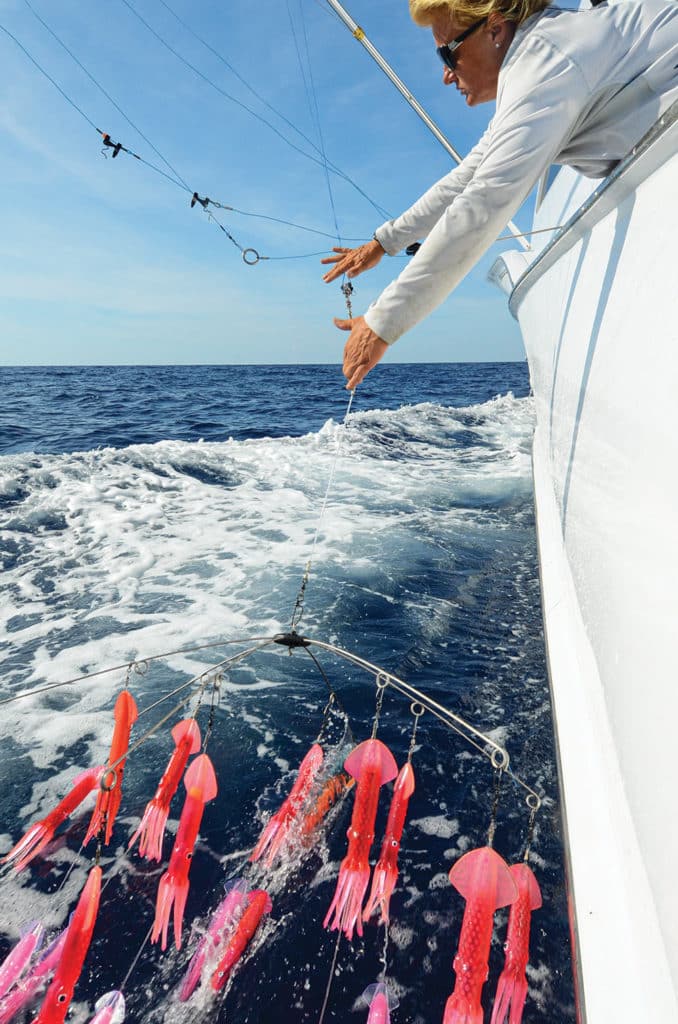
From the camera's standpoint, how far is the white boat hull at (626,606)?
1.23m

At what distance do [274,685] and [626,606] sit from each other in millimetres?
2633

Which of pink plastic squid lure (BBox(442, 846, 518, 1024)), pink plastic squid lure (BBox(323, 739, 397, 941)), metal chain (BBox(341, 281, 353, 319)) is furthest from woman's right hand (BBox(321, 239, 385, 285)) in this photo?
pink plastic squid lure (BBox(442, 846, 518, 1024))

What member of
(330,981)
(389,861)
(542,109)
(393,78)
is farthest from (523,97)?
(393,78)

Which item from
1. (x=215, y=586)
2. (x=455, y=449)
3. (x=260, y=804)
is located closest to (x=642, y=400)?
(x=260, y=804)

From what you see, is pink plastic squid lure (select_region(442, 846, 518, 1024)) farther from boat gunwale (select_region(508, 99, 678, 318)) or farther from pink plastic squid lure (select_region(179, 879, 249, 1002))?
boat gunwale (select_region(508, 99, 678, 318))

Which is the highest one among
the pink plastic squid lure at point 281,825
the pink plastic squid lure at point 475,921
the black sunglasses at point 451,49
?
the black sunglasses at point 451,49

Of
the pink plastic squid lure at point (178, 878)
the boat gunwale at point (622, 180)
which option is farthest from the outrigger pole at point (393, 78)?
the pink plastic squid lure at point (178, 878)

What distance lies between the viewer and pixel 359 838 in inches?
77.6

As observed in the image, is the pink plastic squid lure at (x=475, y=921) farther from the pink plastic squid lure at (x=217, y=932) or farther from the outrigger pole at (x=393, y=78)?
the outrigger pole at (x=393, y=78)

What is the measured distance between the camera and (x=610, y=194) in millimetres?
1854

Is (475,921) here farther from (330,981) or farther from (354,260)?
(354,260)

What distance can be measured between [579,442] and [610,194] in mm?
1034

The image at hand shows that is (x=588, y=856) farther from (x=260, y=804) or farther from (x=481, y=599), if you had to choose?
(x=481, y=599)

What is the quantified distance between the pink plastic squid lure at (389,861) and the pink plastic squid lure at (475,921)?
0.44 meters
